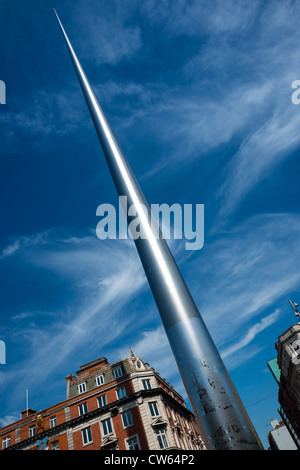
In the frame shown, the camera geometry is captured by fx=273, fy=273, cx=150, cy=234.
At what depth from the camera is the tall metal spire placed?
3.93 meters

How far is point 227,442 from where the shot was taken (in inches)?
150

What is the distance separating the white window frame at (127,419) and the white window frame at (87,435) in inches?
170

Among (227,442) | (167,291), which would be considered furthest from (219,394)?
(167,291)

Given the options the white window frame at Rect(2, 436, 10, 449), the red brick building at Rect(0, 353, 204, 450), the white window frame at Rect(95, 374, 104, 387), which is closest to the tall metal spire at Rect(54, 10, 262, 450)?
the red brick building at Rect(0, 353, 204, 450)

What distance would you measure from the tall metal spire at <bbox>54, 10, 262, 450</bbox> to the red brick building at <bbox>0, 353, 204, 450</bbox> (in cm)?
2867

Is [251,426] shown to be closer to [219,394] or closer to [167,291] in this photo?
[219,394]

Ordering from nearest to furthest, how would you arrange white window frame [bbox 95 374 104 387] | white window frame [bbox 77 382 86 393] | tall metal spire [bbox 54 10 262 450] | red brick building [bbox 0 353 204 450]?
tall metal spire [bbox 54 10 262 450] → red brick building [bbox 0 353 204 450] → white window frame [bbox 95 374 104 387] → white window frame [bbox 77 382 86 393]

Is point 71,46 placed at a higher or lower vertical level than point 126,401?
higher

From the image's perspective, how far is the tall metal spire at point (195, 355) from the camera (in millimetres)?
3928

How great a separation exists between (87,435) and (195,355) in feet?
112

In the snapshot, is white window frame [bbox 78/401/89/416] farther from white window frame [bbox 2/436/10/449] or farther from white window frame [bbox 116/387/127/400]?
white window frame [bbox 2/436/10/449]

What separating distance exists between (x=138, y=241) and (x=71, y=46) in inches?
536

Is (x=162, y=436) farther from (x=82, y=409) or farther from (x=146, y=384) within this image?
(x=82, y=409)

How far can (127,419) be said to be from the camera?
1174 inches
